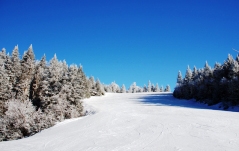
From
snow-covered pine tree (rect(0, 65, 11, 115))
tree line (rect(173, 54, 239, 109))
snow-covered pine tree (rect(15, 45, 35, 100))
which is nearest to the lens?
tree line (rect(173, 54, 239, 109))

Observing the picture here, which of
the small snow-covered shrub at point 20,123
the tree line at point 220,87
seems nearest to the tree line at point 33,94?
the small snow-covered shrub at point 20,123

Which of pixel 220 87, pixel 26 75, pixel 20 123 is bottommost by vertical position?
pixel 20 123

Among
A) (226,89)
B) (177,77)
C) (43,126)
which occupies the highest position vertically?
(177,77)

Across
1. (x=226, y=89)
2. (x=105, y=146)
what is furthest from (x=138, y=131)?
(x=226, y=89)

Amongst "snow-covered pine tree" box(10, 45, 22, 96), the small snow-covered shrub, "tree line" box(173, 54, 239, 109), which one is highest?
"snow-covered pine tree" box(10, 45, 22, 96)

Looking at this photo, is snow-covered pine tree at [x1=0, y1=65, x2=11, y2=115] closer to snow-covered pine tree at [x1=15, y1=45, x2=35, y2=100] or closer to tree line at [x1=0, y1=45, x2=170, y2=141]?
tree line at [x1=0, y1=45, x2=170, y2=141]

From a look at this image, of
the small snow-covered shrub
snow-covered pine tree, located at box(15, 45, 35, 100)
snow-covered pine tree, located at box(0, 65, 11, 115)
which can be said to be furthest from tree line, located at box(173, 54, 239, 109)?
snow-covered pine tree, located at box(15, 45, 35, 100)

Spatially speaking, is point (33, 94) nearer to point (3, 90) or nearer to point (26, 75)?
point (26, 75)

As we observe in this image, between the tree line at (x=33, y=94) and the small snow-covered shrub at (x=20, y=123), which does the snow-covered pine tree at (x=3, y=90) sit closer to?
the tree line at (x=33, y=94)

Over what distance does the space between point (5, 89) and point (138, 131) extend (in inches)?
1160

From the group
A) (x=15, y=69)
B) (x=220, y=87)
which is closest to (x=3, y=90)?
(x=15, y=69)

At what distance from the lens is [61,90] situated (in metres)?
33.5

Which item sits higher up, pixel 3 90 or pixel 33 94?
pixel 3 90

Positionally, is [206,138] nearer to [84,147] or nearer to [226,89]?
[84,147]
